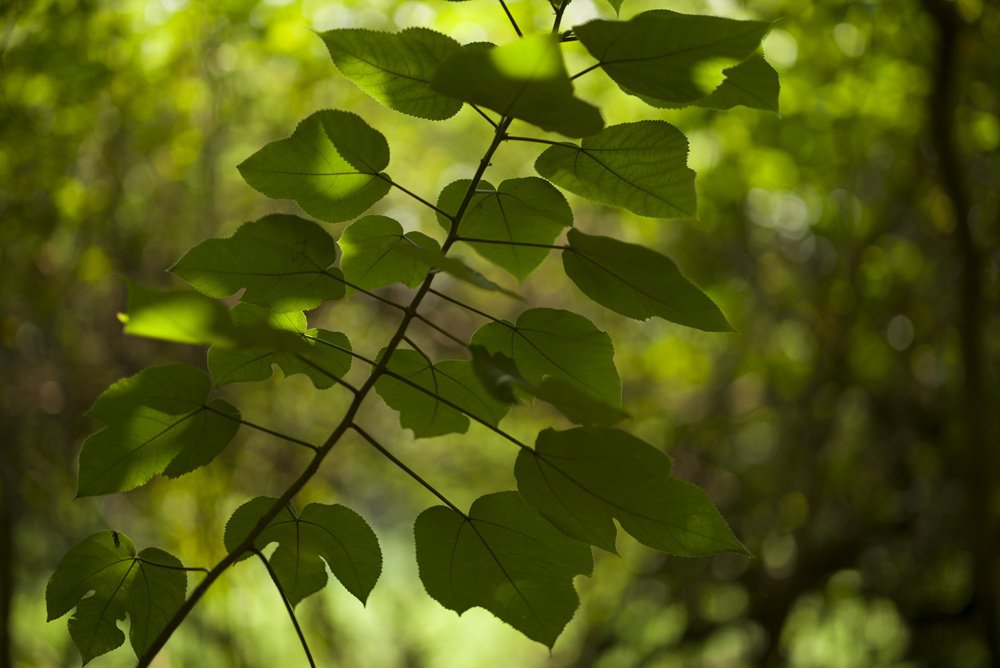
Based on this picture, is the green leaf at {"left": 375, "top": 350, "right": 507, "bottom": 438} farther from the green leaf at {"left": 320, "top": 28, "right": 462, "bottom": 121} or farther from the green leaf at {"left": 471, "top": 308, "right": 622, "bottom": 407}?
the green leaf at {"left": 320, "top": 28, "right": 462, "bottom": 121}

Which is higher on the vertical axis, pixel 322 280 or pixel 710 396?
pixel 322 280

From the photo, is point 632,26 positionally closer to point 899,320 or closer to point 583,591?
point 899,320

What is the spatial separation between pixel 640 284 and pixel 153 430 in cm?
27

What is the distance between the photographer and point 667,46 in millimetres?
426

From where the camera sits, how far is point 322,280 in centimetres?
51

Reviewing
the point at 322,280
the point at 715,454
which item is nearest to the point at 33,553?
the point at 715,454

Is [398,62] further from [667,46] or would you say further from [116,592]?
[116,592]

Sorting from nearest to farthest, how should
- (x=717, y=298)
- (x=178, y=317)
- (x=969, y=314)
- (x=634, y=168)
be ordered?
1. (x=178, y=317)
2. (x=634, y=168)
3. (x=969, y=314)
4. (x=717, y=298)

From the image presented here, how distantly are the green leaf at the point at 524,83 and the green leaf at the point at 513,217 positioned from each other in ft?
0.31

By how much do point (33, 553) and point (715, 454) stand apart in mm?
1985

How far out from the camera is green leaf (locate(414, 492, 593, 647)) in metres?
0.51

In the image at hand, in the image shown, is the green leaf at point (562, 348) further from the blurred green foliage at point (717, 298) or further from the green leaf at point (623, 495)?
the blurred green foliage at point (717, 298)

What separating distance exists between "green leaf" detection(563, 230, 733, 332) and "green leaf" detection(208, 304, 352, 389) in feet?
0.49

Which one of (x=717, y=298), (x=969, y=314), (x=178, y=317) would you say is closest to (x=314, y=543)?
(x=178, y=317)
